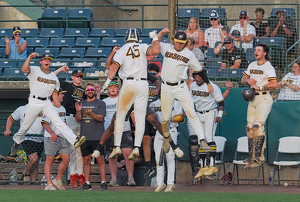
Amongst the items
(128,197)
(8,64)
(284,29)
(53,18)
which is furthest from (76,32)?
(128,197)

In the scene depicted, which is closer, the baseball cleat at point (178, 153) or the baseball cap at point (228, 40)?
the baseball cleat at point (178, 153)

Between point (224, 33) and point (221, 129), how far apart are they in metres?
3.13

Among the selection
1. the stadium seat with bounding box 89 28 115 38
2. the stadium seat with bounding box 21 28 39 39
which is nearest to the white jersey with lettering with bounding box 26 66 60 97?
the stadium seat with bounding box 89 28 115 38

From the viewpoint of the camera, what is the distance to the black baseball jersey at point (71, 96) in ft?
37.4

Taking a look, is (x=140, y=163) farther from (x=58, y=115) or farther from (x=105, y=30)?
(x=105, y=30)

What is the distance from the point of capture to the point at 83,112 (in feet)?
34.3

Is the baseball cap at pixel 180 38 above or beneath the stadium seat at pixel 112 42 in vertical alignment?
beneath

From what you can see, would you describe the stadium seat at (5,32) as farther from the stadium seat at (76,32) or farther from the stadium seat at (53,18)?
the stadium seat at (76,32)

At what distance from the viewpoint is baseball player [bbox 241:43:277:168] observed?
9859 mm

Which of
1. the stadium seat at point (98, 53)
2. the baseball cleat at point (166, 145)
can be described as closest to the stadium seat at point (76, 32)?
the stadium seat at point (98, 53)

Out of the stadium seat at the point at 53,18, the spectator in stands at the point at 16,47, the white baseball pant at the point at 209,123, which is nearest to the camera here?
the white baseball pant at the point at 209,123

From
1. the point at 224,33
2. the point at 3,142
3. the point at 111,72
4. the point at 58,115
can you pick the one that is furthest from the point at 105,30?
the point at 111,72

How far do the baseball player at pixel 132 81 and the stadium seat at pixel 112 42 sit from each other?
636 cm

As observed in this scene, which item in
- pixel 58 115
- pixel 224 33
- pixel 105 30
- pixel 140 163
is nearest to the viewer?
pixel 58 115
